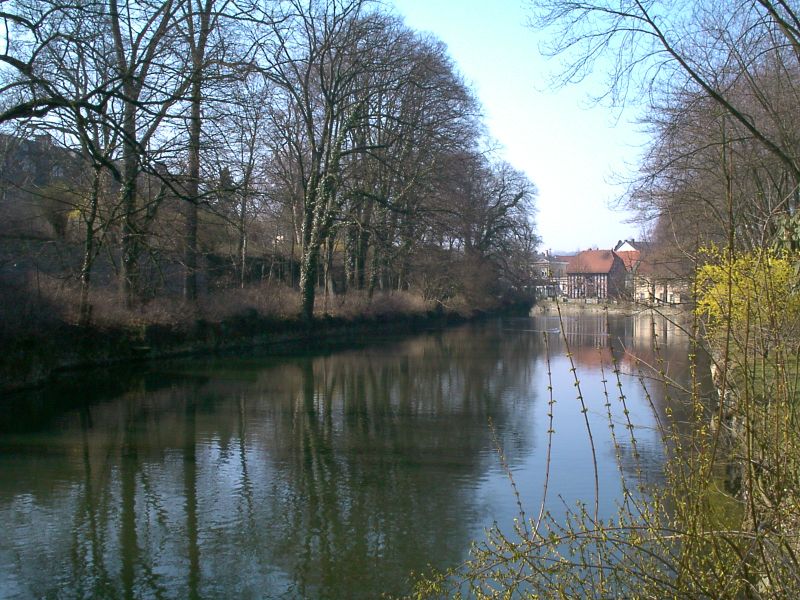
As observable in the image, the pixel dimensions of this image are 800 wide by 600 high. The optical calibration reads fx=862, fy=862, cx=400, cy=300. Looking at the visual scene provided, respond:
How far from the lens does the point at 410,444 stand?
12.1 meters

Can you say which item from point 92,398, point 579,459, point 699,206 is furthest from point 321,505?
point 699,206

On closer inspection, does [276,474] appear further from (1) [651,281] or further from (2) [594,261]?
(2) [594,261]

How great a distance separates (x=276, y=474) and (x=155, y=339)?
42.8ft

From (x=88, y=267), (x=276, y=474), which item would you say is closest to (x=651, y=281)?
(x=276, y=474)

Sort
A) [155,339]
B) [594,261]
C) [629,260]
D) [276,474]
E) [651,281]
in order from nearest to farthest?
[276,474]
[651,281]
[629,260]
[155,339]
[594,261]

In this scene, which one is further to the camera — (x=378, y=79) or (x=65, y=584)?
(x=378, y=79)

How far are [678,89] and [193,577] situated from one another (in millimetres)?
11668

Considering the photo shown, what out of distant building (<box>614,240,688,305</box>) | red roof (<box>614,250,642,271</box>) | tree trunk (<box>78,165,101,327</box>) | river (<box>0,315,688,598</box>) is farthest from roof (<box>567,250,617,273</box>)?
river (<box>0,315,688,598</box>)

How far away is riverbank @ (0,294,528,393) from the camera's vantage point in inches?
662

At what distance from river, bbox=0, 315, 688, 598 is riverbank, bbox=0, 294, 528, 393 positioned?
68cm

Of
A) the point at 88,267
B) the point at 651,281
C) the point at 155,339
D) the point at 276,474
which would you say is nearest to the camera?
the point at 276,474

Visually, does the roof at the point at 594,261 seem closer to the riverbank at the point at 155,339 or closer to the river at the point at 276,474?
the riverbank at the point at 155,339

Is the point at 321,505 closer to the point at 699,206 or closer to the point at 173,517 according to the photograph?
the point at 173,517

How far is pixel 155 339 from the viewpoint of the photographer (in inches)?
875
